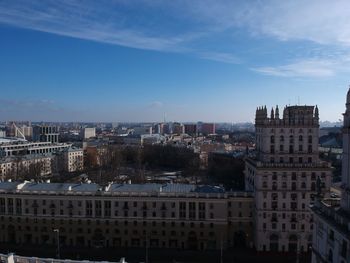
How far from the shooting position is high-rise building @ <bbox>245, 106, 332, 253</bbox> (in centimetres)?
5884

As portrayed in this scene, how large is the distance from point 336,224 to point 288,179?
28.6 m

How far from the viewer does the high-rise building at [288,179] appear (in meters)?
58.8

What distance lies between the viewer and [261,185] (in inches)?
2335

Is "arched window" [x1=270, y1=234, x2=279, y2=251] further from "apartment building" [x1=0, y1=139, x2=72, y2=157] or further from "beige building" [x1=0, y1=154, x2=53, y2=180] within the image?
"apartment building" [x1=0, y1=139, x2=72, y2=157]

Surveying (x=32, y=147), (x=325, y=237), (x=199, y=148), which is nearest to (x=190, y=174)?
→ (x=199, y=148)

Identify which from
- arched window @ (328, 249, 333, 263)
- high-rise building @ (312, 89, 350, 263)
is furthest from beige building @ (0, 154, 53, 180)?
arched window @ (328, 249, 333, 263)

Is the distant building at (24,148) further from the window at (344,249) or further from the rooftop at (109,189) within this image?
the window at (344,249)

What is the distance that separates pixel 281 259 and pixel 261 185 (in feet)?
33.9

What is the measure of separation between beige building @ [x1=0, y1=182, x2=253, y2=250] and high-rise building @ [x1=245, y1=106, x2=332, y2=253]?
375 centimetres

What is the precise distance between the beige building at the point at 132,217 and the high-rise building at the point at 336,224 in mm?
26025

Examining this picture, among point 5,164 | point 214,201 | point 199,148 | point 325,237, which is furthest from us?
point 199,148

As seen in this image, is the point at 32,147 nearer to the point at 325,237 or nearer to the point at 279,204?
the point at 279,204

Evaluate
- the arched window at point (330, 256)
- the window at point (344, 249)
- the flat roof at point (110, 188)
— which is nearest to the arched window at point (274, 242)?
the flat roof at point (110, 188)

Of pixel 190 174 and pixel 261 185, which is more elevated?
pixel 261 185
